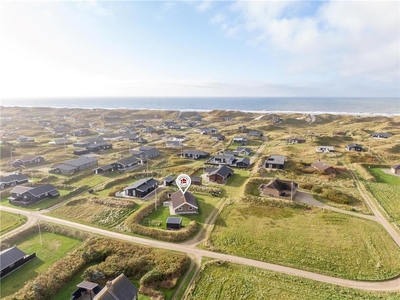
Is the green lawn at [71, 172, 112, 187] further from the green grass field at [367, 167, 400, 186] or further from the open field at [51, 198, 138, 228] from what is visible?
the green grass field at [367, 167, 400, 186]

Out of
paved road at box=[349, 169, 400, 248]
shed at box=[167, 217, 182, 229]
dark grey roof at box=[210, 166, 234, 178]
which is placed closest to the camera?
paved road at box=[349, 169, 400, 248]

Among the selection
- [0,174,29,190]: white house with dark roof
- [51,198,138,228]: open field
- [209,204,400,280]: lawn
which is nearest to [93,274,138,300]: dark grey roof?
[209,204,400,280]: lawn

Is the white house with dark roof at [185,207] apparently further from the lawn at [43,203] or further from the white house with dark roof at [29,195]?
the white house with dark roof at [29,195]

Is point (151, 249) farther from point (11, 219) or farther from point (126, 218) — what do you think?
point (11, 219)

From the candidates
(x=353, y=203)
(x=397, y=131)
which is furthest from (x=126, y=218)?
(x=397, y=131)

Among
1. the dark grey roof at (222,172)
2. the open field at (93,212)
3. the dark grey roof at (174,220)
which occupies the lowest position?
the open field at (93,212)

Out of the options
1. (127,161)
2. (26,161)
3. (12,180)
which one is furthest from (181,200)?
(26,161)

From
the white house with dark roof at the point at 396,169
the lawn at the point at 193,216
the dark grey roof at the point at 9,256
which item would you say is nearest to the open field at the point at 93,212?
the lawn at the point at 193,216

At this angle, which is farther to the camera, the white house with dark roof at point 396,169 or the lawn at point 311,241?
the white house with dark roof at point 396,169
